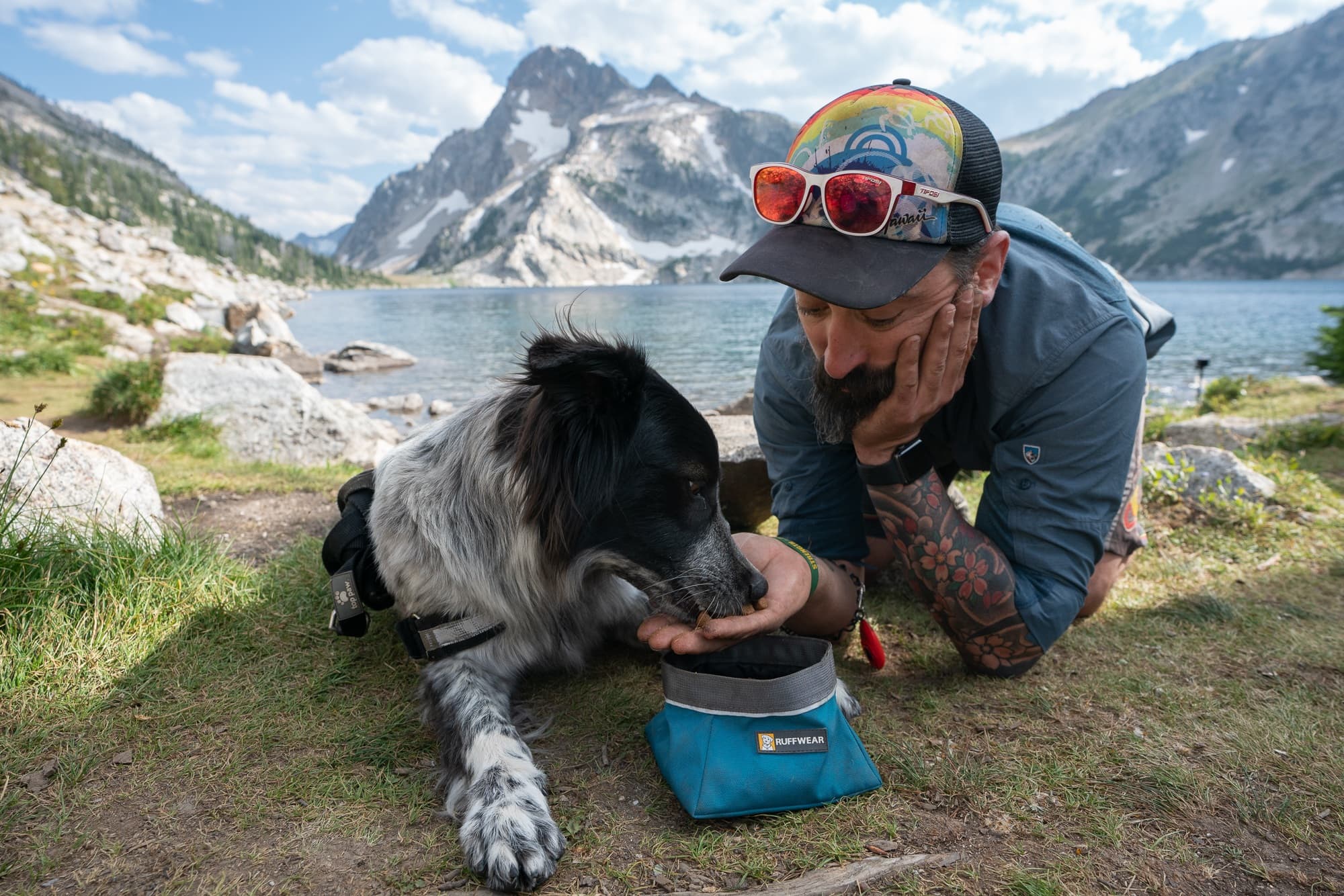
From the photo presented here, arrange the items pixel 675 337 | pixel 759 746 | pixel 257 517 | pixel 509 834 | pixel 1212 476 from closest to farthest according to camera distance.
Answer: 1. pixel 509 834
2. pixel 759 746
3. pixel 257 517
4. pixel 1212 476
5. pixel 675 337

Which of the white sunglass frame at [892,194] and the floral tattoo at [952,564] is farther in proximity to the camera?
the floral tattoo at [952,564]

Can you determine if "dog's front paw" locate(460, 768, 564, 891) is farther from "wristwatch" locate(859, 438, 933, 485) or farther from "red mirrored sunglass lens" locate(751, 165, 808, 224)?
"red mirrored sunglass lens" locate(751, 165, 808, 224)

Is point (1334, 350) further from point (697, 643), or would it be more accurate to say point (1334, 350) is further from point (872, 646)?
point (697, 643)

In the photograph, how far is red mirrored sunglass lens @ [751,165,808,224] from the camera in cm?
262

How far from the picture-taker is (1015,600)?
283 cm

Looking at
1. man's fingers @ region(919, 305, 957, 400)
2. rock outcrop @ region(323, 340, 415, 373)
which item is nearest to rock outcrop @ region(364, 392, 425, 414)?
rock outcrop @ region(323, 340, 415, 373)

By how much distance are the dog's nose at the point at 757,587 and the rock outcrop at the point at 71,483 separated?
126 inches

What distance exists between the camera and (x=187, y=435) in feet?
25.8

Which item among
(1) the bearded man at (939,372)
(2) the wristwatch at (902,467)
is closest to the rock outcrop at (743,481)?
(1) the bearded man at (939,372)

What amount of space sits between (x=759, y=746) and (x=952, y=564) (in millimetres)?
1111

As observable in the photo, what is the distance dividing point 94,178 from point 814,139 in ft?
434

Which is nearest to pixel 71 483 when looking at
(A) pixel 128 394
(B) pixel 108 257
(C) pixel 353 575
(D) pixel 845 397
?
(C) pixel 353 575

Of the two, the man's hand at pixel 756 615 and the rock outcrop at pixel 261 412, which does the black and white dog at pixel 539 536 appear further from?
the rock outcrop at pixel 261 412

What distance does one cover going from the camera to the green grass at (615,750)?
2.11 meters
